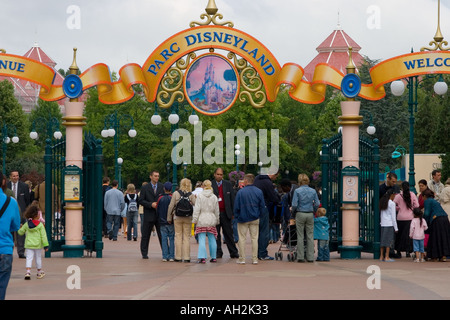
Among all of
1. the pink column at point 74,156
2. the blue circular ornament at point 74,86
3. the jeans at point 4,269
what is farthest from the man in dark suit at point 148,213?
the jeans at point 4,269

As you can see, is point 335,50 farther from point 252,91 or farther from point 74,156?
point 74,156

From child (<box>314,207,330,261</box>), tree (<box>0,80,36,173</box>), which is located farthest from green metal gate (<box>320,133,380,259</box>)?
tree (<box>0,80,36,173</box>)

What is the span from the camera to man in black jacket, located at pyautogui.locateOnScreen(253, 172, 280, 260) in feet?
61.2

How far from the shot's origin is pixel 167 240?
18406 millimetres

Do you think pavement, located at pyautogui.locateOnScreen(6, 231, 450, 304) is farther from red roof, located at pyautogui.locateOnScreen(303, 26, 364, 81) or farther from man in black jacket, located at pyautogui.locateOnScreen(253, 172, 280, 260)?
red roof, located at pyautogui.locateOnScreen(303, 26, 364, 81)

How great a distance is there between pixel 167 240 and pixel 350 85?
17.0ft

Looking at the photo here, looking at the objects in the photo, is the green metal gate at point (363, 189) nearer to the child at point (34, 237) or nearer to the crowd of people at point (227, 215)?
the crowd of people at point (227, 215)

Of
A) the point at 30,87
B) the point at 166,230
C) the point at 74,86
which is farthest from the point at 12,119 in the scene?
the point at 30,87

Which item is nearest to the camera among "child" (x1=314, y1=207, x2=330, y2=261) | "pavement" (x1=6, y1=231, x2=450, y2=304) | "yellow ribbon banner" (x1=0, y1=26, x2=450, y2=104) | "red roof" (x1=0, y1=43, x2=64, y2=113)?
"pavement" (x1=6, y1=231, x2=450, y2=304)

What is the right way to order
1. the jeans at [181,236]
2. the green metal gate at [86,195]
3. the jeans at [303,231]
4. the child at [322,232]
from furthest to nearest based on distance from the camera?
the green metal gate at [86,195], the child at [322,232], the jeans at [181,236], the jeans at [303,231]

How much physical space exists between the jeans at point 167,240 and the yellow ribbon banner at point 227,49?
3.09 meters

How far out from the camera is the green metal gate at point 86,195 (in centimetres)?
1917

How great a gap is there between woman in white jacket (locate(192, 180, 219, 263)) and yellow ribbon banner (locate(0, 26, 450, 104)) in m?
3.12

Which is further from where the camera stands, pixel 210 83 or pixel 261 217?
pixel 210 83
